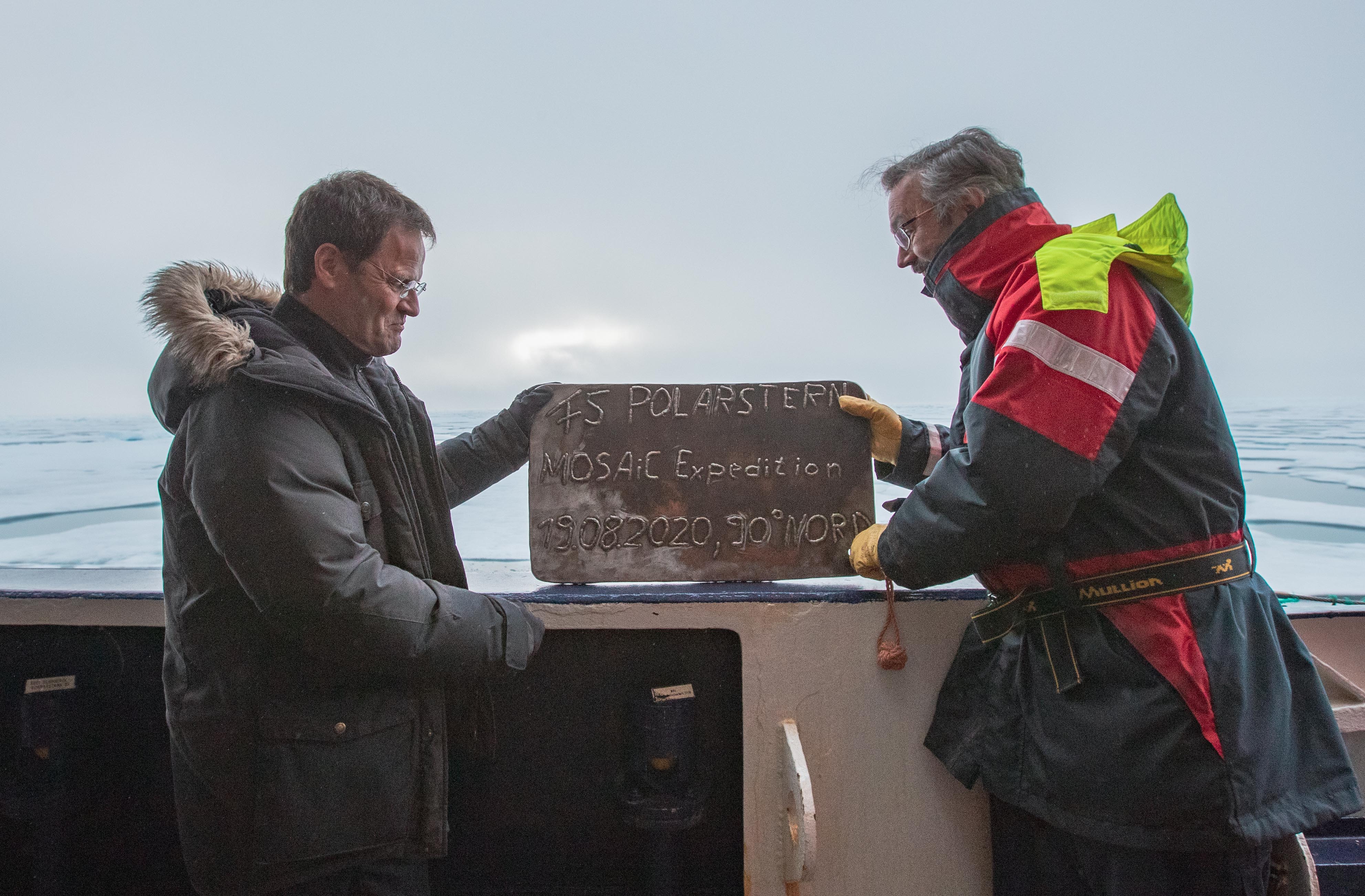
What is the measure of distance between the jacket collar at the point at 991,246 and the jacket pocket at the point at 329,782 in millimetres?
1221

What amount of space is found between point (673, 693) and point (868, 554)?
0.51 m

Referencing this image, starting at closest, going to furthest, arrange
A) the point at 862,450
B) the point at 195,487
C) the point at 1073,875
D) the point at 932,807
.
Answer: the point at 195,487
the point at 1073,875
the point at 932,807
the point at 862,450

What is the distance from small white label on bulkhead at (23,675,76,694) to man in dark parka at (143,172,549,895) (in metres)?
0.75

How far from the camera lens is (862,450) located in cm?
155

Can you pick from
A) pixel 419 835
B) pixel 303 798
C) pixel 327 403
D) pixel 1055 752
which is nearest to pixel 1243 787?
pixel 1055 752

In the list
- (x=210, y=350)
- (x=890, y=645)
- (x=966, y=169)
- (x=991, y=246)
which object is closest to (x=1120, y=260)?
(x=991, y=246)

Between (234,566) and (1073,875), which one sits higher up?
(234,566)

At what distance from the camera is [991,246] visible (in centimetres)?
126

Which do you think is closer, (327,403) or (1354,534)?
(327,403)

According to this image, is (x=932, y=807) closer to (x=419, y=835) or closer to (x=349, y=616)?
(x=419, y=835)

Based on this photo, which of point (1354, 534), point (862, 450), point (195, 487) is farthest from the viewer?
point (1354, 534)

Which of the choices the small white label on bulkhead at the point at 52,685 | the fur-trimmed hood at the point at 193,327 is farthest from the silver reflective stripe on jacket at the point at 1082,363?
the small white label on bulkhead at the point at 52,685

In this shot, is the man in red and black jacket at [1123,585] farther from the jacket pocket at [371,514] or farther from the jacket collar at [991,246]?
the jacket pocket at [371,514]

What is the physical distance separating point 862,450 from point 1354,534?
6.35 feet
